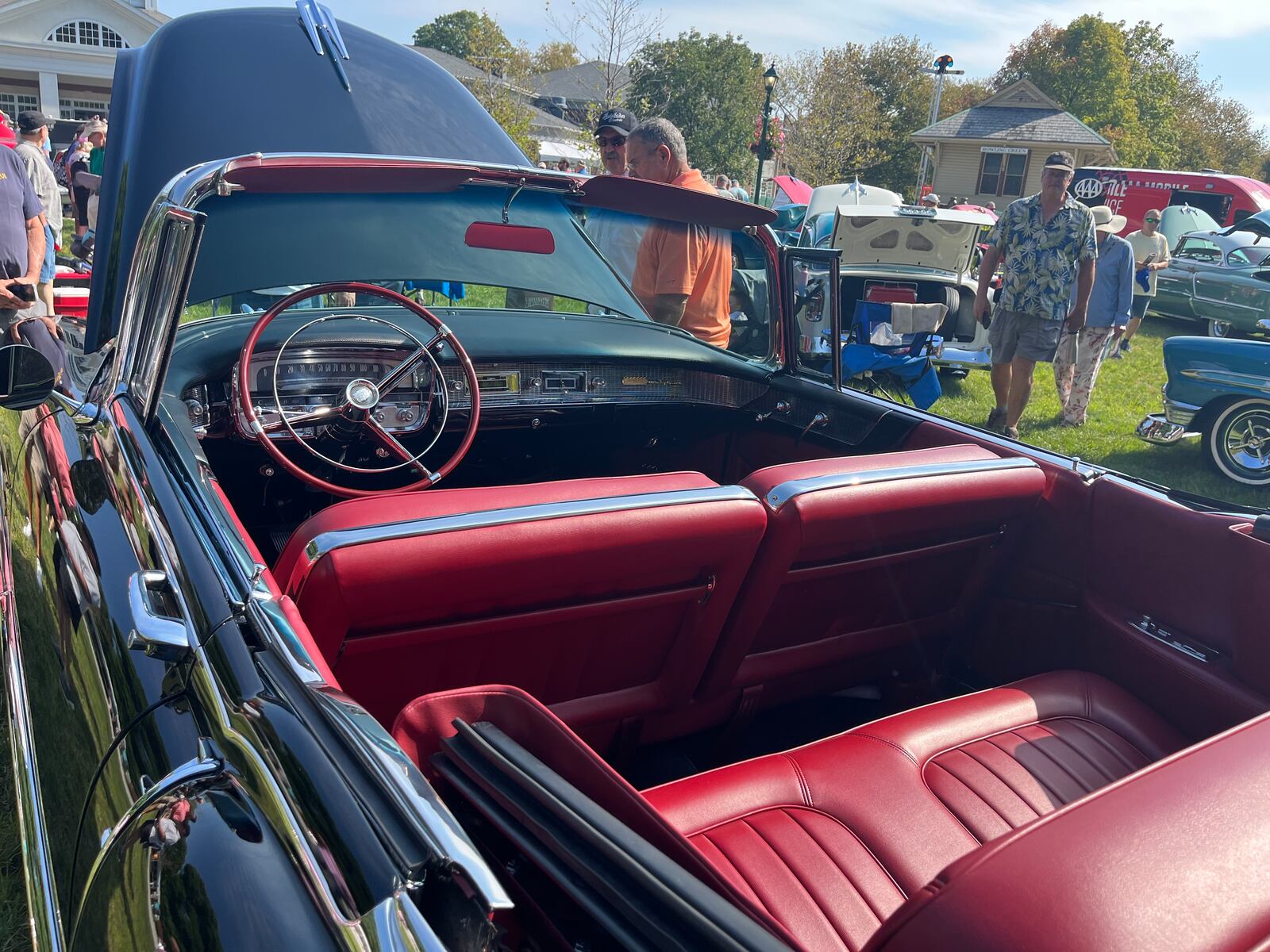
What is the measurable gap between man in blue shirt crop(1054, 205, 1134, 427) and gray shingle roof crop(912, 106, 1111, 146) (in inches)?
1334

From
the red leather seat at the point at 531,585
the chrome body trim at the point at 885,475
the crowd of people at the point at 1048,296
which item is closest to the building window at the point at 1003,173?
the crowd of people at the point at 1048,296

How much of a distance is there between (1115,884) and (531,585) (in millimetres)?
983

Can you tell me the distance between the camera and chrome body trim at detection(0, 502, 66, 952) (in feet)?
5.28

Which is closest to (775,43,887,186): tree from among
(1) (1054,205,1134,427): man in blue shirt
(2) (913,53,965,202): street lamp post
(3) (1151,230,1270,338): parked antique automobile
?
(2) (913,53,965,202): street lamp post

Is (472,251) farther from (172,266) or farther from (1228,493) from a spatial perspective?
(1228,493)

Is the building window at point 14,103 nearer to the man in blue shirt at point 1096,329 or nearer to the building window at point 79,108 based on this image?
the building window at point 79,108

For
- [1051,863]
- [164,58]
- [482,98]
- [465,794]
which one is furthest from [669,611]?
[482,98]

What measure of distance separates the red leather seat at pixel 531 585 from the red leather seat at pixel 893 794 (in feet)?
0.95

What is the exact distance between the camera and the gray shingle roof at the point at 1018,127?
125ft

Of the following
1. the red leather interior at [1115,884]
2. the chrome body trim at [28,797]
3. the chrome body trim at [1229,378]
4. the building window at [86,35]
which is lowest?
the chrome body trim at [28,797]

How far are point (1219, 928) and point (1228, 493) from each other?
6.42 metres

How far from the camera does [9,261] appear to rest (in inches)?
235

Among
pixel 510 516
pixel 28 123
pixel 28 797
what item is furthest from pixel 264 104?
pixel 28 123

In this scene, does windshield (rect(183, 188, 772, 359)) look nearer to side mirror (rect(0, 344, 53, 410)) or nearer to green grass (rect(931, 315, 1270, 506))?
side mirror (rect(0, 344, 53, 410))
